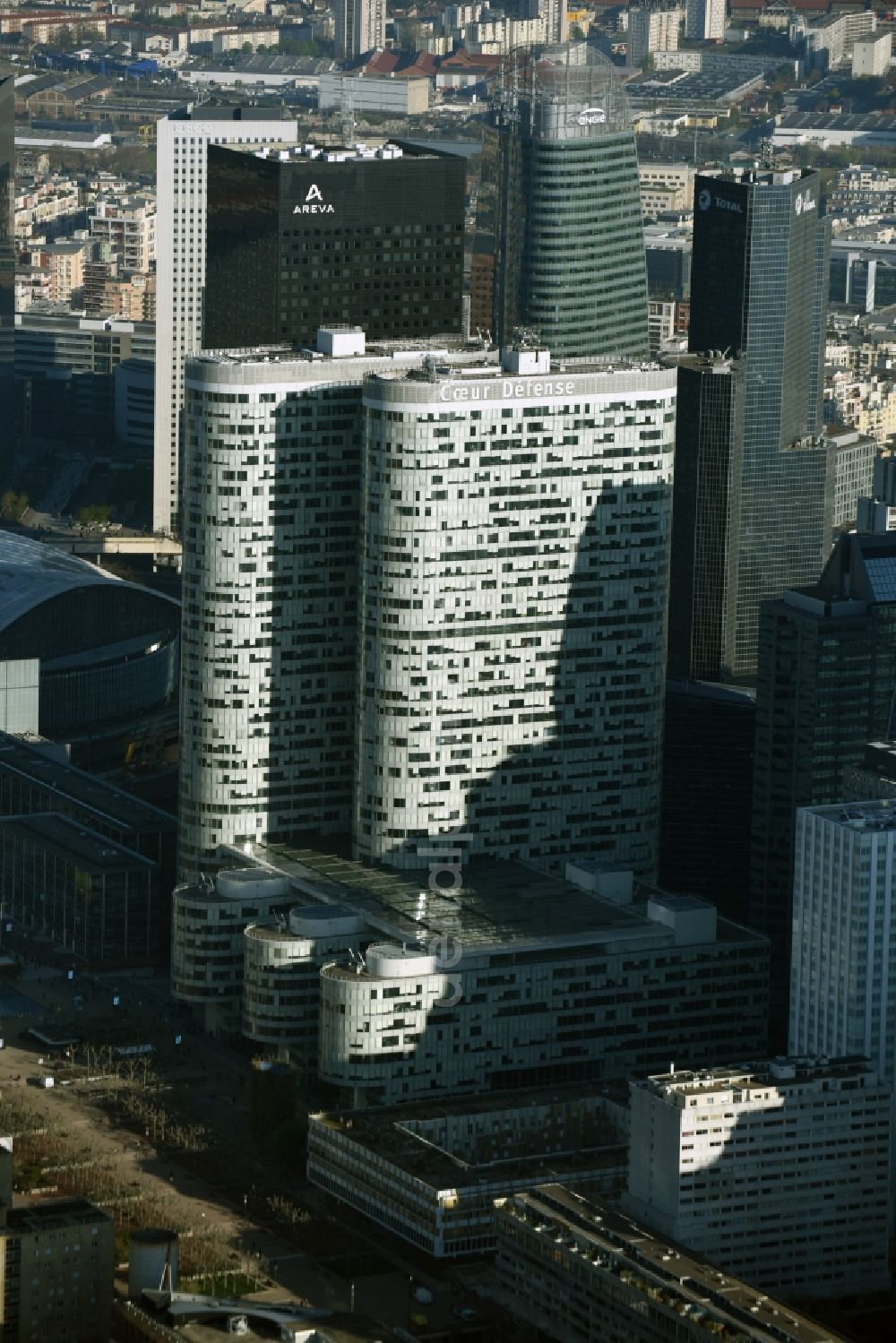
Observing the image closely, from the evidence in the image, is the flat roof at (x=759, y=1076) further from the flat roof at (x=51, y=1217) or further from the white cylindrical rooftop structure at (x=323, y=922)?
the flat roof at (x=51, y=1217)

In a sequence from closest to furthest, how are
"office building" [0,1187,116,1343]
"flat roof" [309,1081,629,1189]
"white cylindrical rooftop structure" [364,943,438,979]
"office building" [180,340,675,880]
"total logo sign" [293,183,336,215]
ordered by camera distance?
"office building" [0,1187,116,1343]
"flat roof" [309,1081,629,1189]
"white cylindrical rooftop structure" [364,943,438,979]
"office building" [180,340,675,880]
"total logo sign" [293,183,336,215]

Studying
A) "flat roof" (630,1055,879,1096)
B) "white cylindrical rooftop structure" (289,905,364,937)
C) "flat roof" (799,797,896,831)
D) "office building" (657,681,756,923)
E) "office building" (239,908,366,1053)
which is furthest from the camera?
"office building" (657,681,756,923)

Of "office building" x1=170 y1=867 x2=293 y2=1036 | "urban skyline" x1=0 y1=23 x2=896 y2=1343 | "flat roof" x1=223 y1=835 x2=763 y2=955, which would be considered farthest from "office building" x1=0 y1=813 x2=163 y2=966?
"office building" x1=170 y1=867 x2=293 y2=1036

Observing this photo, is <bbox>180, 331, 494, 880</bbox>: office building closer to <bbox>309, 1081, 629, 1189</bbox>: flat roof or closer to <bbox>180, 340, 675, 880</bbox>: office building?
<bbox>180, 340, 675, 880</bbox>: office building

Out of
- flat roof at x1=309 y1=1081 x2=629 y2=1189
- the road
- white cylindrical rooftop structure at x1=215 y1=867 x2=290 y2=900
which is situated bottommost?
the road

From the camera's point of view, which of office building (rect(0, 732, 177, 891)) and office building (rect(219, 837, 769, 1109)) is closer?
office building (rect(219, 837, 769, 1109))
